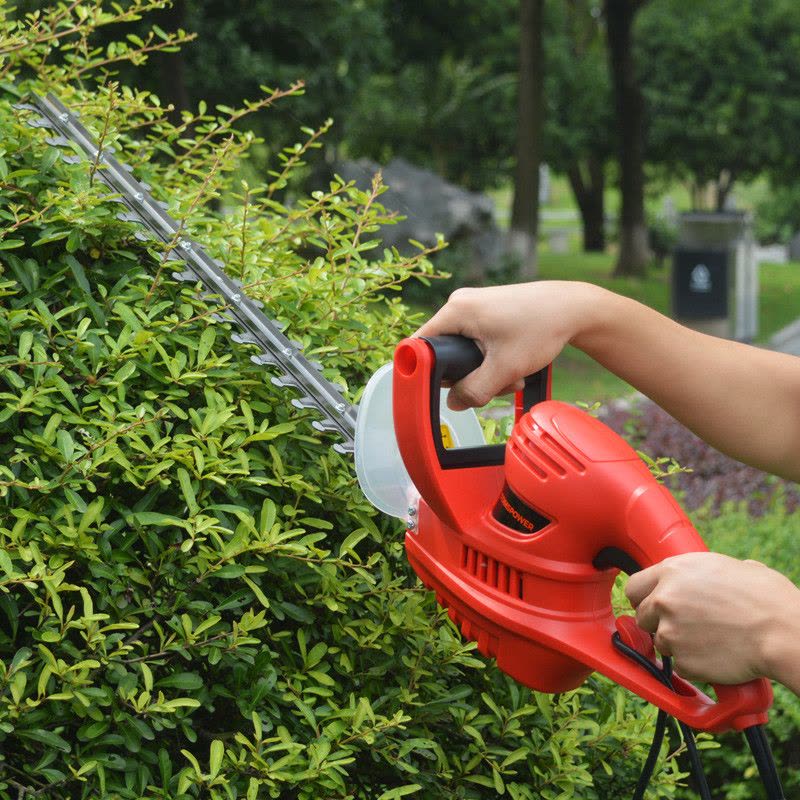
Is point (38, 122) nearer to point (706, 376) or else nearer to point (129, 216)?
point (129, 216)

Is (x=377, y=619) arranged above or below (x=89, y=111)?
below

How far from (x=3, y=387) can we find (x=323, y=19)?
1301 centimetres

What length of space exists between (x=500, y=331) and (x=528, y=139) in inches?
570

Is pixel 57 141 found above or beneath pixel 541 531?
above

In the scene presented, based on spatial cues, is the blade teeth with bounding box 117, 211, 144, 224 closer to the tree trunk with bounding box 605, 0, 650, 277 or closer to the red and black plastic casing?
the red and black plastic casing

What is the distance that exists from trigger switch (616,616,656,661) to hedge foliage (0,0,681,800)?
1.12ft

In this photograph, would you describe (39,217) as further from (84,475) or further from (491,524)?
(491,524)

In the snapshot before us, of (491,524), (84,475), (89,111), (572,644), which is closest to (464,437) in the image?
(491,524)

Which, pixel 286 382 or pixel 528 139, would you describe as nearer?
pixel 286 382

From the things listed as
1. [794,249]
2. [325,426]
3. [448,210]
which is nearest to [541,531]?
[325,426]

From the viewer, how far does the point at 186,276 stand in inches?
73.7

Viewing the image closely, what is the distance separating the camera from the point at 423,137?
23.3 meters

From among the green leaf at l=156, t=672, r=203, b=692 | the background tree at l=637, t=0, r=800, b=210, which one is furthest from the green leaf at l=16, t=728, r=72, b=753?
the background tree at l=637, t=0, r=800, b=210

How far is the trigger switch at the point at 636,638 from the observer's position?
4.99ft
